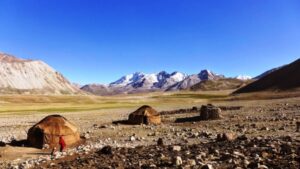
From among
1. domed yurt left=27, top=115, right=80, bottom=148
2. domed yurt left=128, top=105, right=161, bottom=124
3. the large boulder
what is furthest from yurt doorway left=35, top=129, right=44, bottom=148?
the large boulder

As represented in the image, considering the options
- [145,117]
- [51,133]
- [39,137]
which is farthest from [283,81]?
[39,137]

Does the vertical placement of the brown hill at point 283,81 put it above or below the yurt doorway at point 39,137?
above

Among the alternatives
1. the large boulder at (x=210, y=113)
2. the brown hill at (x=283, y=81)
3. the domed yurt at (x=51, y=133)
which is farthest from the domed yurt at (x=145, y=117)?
the brown hill at (x=283, y=81)

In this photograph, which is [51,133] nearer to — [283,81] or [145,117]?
[145,117]

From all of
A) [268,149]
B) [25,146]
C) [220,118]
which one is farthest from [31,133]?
[220,118]

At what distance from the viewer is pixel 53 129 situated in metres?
32.8

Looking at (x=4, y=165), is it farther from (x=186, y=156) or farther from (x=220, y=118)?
(x=220, y=118)

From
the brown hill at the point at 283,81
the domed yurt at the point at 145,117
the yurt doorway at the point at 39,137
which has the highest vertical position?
the brown hill at the point at 283,81

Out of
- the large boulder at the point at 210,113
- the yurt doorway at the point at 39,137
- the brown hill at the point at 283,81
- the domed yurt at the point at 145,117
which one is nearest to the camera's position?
the yurt doorway at the point at 39,137

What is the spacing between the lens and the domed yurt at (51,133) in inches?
1270

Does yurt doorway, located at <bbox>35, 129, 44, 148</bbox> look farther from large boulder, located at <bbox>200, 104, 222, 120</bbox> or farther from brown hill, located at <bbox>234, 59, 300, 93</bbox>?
brown hill, located at <bbox>234, 59, 300, 93</bbox>

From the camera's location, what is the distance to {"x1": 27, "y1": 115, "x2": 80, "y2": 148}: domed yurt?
32250 mm

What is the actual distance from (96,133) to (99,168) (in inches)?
803

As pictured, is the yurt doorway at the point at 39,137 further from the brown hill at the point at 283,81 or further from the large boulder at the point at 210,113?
the brown hill at the point at 283,81
